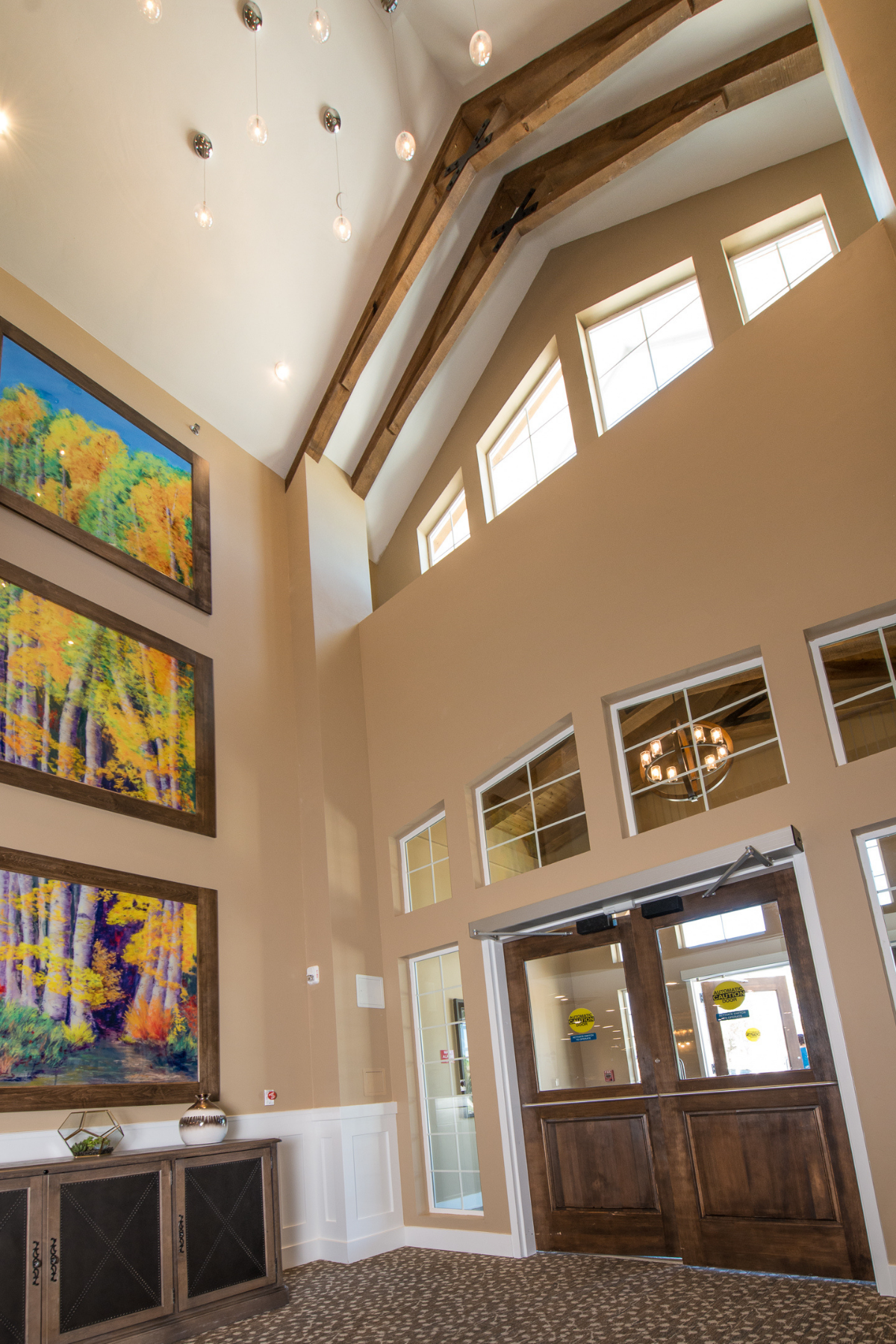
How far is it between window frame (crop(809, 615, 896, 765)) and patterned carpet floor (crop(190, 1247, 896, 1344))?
256 centimetres

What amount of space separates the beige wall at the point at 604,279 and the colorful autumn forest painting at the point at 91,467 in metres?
2.66

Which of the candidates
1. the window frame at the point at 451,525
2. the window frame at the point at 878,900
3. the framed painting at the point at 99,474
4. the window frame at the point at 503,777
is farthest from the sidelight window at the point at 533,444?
the window frame at the point at 878,900

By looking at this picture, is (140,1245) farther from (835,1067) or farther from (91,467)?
(91,467)

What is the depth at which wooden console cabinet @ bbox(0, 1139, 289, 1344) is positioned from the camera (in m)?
4.25

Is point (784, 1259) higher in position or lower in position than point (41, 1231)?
lower

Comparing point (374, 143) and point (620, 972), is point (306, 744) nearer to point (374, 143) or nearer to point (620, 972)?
point (620, 972)

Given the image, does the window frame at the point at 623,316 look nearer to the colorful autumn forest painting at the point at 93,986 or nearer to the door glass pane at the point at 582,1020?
the door glass pane at the point at 582,1020

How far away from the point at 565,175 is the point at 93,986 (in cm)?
734

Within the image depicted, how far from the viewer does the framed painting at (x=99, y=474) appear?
6363mm

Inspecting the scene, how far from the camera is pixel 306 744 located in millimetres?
7801

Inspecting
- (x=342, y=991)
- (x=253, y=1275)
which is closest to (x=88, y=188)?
(x=342, y=991)

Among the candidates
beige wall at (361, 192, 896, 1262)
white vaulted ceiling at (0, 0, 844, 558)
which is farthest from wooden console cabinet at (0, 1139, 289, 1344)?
white vaulted ceiling at (0, 0, 844, 558)

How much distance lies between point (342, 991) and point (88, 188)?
248 inches

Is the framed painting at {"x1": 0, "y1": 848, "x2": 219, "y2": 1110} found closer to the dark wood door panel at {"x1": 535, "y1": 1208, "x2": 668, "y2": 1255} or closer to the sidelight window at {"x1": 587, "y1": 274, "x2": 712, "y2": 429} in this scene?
the dark wood door panel at {"x1": 535, "y1": 1208, "x2": 668, "y2": 1255}
